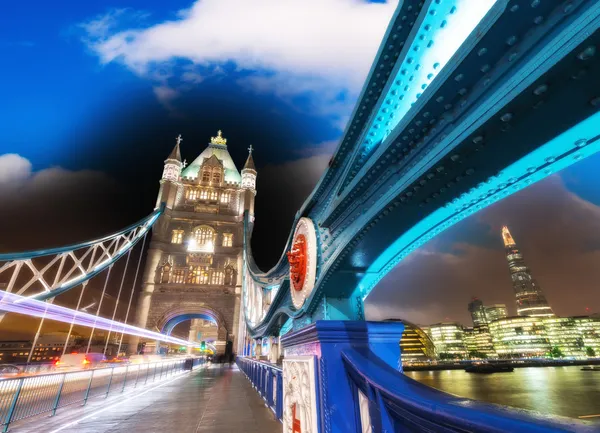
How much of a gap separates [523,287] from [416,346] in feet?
304

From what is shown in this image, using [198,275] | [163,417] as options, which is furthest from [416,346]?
[163,417]

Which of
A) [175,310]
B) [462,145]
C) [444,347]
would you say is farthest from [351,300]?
[444,347]

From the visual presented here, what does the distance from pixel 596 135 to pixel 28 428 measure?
27.1 feet

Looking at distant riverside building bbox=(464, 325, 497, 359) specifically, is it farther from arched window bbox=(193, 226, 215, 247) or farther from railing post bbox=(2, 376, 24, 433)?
railing post bbox=(2, 376, 24, 433)

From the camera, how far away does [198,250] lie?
1519 inches

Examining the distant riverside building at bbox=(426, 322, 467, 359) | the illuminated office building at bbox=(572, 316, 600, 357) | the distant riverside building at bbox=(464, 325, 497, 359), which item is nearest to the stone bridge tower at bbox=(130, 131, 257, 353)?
the illuminated office building at bbox=(572, 316, 600, 357)

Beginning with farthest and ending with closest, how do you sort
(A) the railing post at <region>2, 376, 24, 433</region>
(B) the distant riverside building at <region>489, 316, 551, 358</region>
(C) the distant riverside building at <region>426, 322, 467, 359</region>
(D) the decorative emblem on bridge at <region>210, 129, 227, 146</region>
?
(C) the distant riverside building at <region>426, 322, 467, 359</region> → (B) the distant riverside building at <region>489, 316, 551, 358</region> → (D) the decorative emblem on bridge at <region>210, 129, 227, 146</region> → (A) the railing post at <region>2, 376, 24, 433</region>

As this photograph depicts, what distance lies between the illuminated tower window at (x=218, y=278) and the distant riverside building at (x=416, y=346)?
49.5 meters

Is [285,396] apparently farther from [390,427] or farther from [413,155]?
[413,155]

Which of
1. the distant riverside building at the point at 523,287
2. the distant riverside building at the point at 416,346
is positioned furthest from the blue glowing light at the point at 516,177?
the distant riverside building at the point at 523,287

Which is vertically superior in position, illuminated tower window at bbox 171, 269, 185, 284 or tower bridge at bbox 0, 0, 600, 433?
illuminated tower window at bbox 171, 269, 185, 284

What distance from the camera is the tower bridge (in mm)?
1501

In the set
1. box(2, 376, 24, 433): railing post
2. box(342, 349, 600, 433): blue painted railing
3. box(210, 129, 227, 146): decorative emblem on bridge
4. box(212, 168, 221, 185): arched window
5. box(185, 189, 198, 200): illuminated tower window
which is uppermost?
box(210, 129, 227, 146): decorative emblem on bridge

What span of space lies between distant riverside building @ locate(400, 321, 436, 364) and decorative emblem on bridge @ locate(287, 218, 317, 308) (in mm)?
70156
